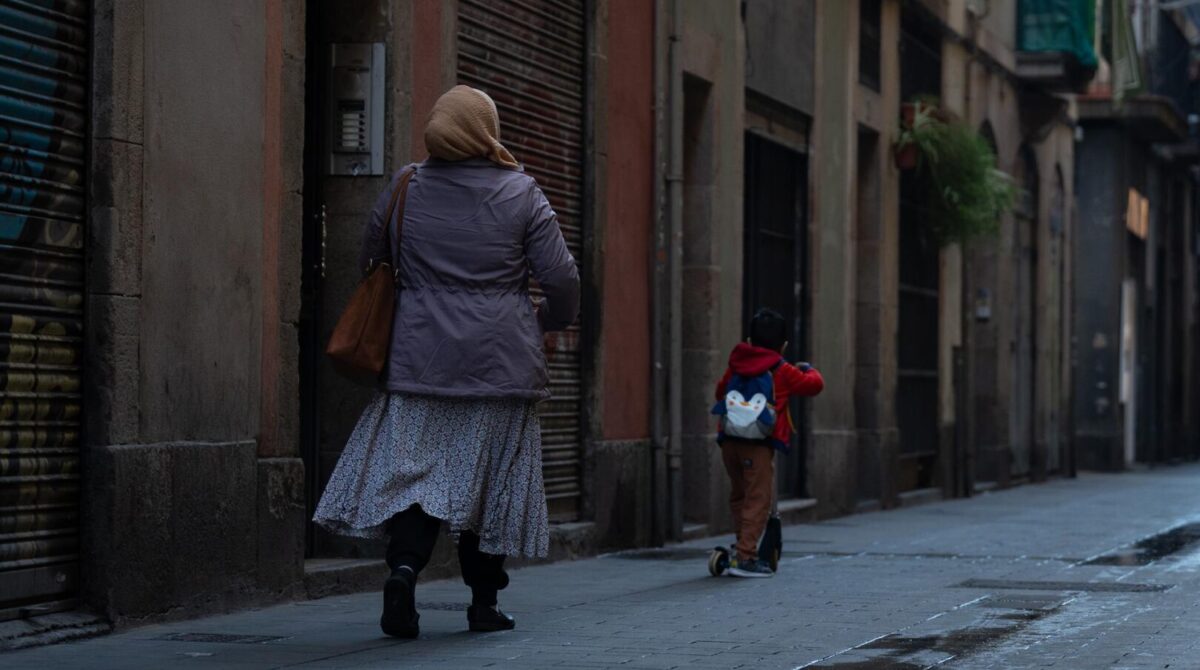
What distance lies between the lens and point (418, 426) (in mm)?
7625

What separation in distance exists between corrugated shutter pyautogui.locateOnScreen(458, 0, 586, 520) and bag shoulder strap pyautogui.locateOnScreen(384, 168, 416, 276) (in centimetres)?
331

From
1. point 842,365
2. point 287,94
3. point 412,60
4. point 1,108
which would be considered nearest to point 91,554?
point 1,108

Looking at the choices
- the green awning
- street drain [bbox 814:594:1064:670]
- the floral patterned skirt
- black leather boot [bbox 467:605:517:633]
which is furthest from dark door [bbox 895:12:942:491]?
the floral patterned skirt

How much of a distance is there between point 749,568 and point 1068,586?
5.09ft

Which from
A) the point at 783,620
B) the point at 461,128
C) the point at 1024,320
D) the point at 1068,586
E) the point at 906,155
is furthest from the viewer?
the point at 1024,320

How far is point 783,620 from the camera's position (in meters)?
8.50

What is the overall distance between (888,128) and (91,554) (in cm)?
1351

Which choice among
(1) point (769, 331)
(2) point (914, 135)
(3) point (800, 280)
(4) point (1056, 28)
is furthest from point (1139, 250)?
(1) point (769, 331)

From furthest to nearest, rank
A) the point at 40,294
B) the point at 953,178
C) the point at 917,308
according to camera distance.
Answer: the point at 917,308 < the point at 953,178 < the point at 40,294

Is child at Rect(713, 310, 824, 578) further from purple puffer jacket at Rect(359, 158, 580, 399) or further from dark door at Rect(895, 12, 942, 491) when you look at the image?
dark door at Rect(895, 12, 942, 491)

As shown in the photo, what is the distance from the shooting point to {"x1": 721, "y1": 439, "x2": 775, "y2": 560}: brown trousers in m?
10.9

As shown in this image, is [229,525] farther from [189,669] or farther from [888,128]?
[888,128]

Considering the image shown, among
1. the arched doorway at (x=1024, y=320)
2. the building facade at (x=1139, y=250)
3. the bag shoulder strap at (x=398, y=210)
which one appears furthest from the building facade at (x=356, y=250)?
the building facade at (x=1139, y=250)

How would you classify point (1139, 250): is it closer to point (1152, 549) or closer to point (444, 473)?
point (1152, 549)
